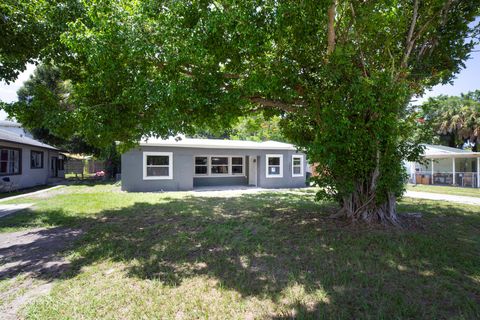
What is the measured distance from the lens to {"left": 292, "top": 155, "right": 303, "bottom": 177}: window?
18.6m

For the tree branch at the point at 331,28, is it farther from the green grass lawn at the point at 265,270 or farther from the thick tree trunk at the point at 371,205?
the green grass lawn at the point at 265,270

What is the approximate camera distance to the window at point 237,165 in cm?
1912

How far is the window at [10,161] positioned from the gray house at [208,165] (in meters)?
6.14

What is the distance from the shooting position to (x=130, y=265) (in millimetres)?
4406

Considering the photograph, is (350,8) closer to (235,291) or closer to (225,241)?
(225,241)

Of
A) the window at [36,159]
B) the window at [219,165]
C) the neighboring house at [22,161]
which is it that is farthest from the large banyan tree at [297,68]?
the window at [36,159]

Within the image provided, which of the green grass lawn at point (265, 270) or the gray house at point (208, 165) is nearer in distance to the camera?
the green grass lawn at point (265, 270)

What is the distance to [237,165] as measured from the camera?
19203 millimetres

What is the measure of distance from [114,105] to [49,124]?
1.50 metres

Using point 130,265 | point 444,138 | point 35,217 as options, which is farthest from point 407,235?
point 444,138

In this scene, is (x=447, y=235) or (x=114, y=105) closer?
(x=447, y=235)

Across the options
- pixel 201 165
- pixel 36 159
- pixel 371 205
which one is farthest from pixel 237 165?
pixel 36 159

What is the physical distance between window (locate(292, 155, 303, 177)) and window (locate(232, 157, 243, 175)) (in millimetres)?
3645

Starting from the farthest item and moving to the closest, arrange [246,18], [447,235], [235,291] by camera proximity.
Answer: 1. [447,235]
2. [246,18]
3. [235,291]
